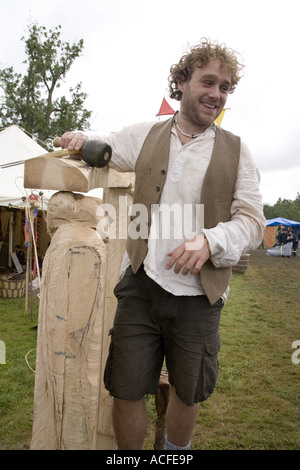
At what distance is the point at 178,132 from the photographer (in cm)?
155

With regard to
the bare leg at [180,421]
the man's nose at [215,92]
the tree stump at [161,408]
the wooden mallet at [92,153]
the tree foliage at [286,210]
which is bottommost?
the tree stump at [161,408]

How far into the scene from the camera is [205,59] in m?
1.49

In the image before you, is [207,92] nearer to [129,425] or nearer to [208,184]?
[208,184]

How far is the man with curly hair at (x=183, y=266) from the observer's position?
4.58 ft

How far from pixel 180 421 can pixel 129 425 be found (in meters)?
0.22

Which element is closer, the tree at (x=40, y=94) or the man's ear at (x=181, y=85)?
the man's ear at (x=181, y=85)

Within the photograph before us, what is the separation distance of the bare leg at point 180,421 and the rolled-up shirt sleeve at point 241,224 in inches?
23.5

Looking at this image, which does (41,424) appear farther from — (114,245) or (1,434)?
(1,434)

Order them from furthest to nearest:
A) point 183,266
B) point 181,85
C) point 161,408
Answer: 1. point 161,408
2. point 181,85
3. point 183,266

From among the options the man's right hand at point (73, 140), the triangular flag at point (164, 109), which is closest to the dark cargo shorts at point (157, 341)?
the man's right hand at point (73, 140)

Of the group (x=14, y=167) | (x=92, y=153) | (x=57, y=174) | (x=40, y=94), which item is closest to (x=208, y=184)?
(x=92, y=153)

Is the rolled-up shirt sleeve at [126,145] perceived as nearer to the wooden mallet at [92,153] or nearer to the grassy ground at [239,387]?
the wooden mallet at [92,153]

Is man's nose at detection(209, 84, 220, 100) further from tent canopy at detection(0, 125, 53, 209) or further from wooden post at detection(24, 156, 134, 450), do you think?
tent canopy at detection(0, 125, 53, 209)

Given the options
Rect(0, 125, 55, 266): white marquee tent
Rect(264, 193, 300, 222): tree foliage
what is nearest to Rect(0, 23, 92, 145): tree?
Rect(0, 125, 55, 266): white marquee tent
